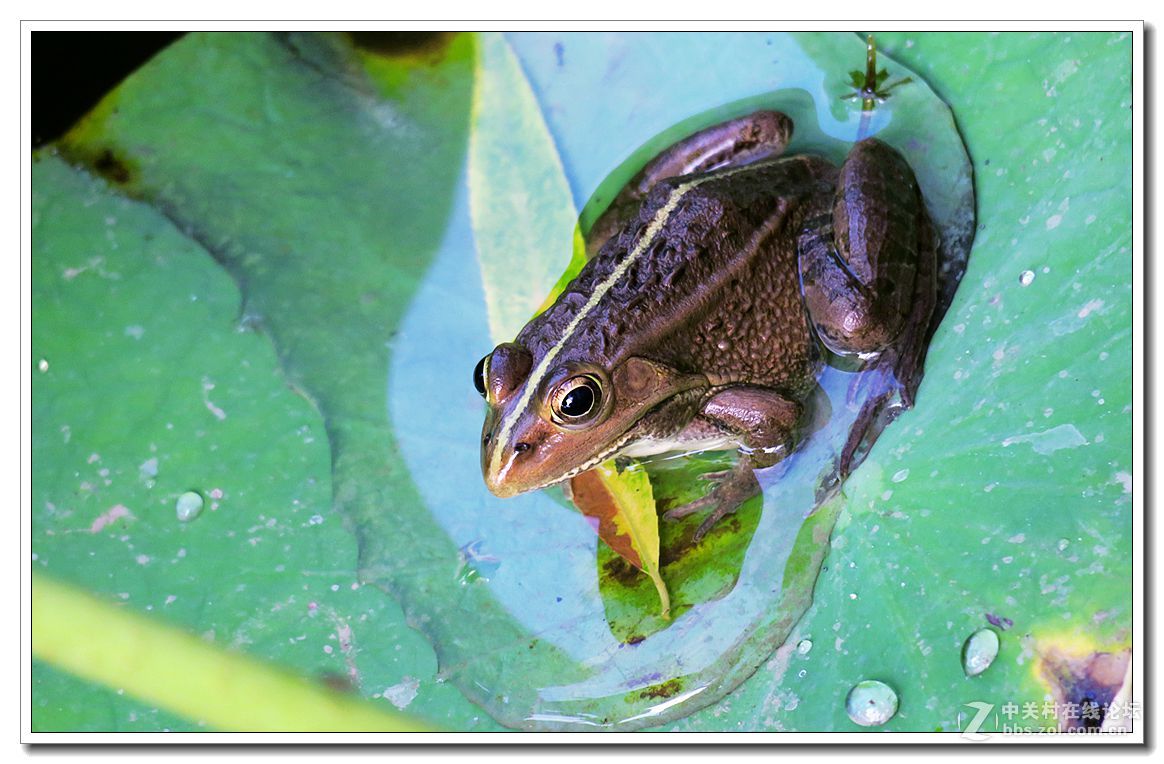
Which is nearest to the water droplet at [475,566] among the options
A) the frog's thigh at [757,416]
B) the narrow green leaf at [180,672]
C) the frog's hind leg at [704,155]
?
the narrow green leaf at [180,672]

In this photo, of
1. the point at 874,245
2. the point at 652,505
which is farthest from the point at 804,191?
the point at 652,505

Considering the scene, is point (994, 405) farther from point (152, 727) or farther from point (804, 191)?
point (152, 727)

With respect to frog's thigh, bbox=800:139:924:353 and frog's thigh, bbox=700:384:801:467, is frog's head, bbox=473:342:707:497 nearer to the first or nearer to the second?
frog's thigh, bbox=700:384:801:467

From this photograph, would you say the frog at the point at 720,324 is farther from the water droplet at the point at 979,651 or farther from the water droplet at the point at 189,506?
the water droplet at the point at 189,506
